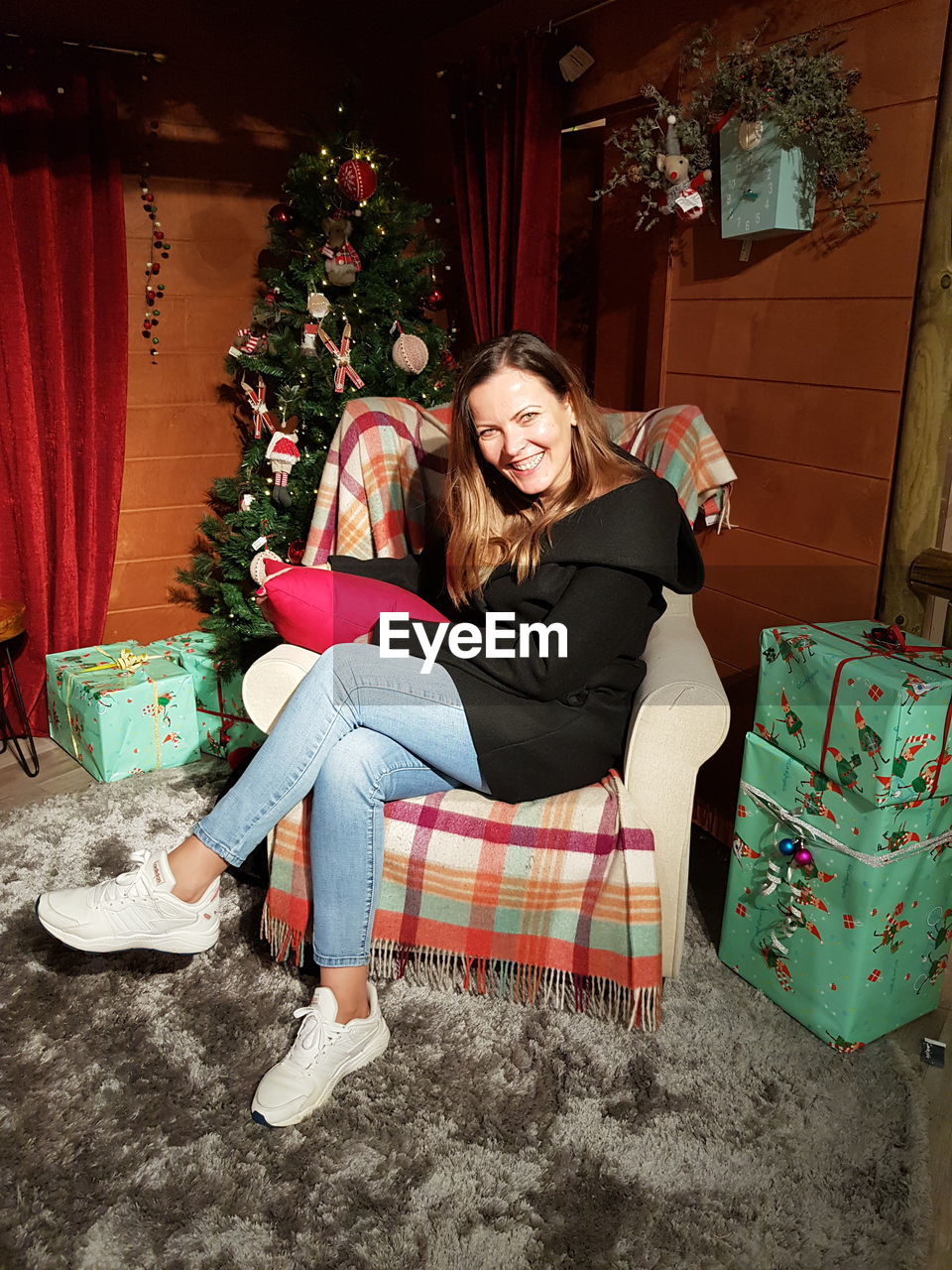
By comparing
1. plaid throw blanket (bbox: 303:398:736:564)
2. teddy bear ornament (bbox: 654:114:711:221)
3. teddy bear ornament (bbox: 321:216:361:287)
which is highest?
teddy bear ornament (bbox: 654:114:711:221)

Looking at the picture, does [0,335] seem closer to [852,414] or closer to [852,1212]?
[852,414]

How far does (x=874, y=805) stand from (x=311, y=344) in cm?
192

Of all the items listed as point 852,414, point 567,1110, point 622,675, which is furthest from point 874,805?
point 852,414

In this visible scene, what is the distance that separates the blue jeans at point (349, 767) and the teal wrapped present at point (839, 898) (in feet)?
1.89

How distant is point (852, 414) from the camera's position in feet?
6.88

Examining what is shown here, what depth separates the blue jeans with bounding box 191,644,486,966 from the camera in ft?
5.53

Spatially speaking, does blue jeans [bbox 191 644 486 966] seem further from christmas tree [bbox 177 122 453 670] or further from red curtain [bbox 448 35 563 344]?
red curtain [bbox 448 35 563 344]

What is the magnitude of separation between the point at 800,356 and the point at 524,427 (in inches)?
32.7

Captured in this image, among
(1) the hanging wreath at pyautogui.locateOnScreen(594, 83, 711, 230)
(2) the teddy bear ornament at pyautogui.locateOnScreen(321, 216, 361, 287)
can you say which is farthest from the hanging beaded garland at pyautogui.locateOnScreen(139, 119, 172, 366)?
(1) the hanging wreath at pyautogui.locateOnScreen(594, 83, 711, 230)

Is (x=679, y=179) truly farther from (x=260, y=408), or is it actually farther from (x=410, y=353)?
(x=260, y=408)

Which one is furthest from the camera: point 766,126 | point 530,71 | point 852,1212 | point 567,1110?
point 530,71

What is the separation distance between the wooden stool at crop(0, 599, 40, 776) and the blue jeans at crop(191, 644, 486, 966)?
1.32 meters

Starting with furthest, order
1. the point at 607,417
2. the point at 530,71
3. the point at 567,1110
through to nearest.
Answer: the point at 530,71 → the point at 607,417 → the point at 567,1110

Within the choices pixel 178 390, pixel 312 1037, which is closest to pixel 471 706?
pixel 312 1037
